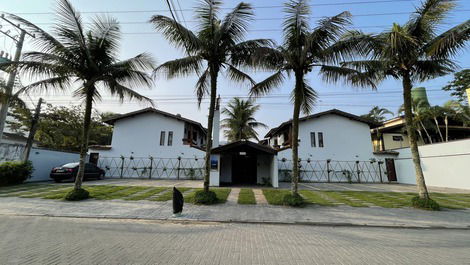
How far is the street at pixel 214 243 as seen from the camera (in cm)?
350

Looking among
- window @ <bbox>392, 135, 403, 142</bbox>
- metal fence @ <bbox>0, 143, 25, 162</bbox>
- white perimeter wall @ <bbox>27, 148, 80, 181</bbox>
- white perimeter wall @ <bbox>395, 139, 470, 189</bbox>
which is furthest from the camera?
window @ <bbox>392, 135, 403, 142</bbox>

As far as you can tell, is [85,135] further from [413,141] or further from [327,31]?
[413,141]

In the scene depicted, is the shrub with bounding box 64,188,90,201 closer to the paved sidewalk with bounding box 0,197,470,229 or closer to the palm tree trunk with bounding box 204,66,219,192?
the paved sidewalk with bounding box 0,197,470,229

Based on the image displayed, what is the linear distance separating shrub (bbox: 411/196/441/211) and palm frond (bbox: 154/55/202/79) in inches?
453

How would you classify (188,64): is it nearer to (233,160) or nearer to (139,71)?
(139,71)

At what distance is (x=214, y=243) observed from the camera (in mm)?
4301

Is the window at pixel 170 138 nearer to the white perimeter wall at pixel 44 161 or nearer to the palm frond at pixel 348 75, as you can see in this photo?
the white perimeter wall at pixel 44 161

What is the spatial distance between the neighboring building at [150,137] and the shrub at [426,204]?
51.7 feet

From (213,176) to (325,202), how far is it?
26.2 feet

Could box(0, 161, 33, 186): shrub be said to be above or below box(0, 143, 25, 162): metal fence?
below

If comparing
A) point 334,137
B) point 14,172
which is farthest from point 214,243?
point 334,137

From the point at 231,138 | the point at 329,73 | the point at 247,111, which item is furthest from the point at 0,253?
the point at 231,138

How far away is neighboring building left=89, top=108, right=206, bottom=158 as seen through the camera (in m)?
19.2

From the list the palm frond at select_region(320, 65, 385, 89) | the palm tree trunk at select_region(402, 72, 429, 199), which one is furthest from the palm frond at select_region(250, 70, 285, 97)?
the palm tree trunk at select_region(402, 72, 429, 199)
